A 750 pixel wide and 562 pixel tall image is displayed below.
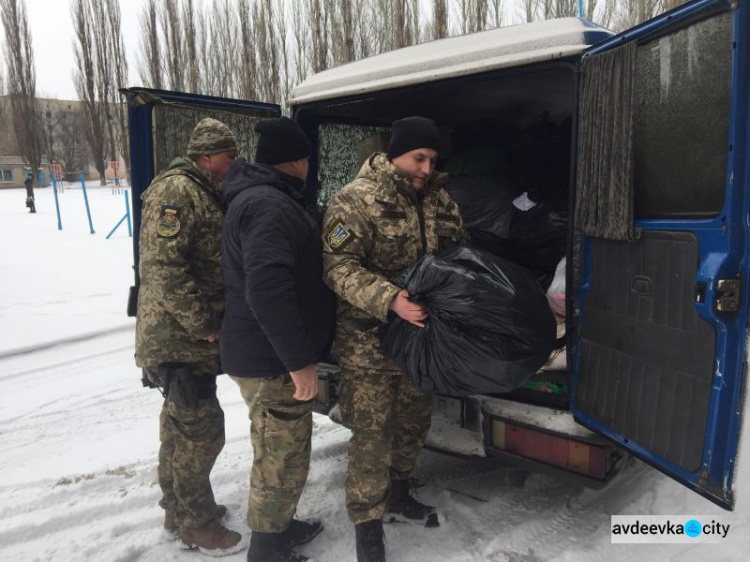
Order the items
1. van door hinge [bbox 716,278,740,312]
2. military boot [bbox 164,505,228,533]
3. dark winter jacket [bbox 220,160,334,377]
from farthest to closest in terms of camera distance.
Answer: military boot [bbox 164,505,228,533], dark winter jacket [bbox 220,160,334,377], van door hinge [bbox 716,278,740,312]

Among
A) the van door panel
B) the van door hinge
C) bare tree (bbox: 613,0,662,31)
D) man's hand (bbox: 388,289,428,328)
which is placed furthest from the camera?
bare tree (bbox: 613,0,662,31)

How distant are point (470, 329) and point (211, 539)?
1396 millimetres

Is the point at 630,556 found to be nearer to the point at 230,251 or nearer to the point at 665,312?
the point at 665,312

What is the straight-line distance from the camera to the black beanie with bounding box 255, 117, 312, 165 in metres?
2.06

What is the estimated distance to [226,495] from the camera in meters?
2.68

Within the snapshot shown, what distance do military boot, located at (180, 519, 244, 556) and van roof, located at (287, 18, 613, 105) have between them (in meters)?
2.07

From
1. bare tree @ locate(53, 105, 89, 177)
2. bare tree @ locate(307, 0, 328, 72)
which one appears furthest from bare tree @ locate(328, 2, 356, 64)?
bare tree @ locate(53, 105, 89, 177)

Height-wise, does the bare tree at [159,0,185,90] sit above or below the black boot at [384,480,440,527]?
above

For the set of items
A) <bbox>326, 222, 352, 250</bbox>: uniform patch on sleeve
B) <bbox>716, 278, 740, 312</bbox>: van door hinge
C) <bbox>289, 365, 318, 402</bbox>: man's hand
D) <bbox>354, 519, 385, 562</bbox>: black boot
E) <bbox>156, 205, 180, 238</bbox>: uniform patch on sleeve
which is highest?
<bbox>156, 205, 180, 238</bbox>: uniform patch on sleeve

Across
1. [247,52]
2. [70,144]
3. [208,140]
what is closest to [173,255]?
[208,140]

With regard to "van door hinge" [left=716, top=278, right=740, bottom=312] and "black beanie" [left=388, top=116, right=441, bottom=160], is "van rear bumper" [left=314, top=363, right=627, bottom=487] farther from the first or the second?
"black beanie" [left=388, top=116, right=441, bottom=160]

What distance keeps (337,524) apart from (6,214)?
18.3m

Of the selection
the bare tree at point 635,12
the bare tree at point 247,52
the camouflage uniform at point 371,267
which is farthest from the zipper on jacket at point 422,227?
the bare tree at point 247,52

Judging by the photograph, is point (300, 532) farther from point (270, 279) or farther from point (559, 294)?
point (559, 294)
